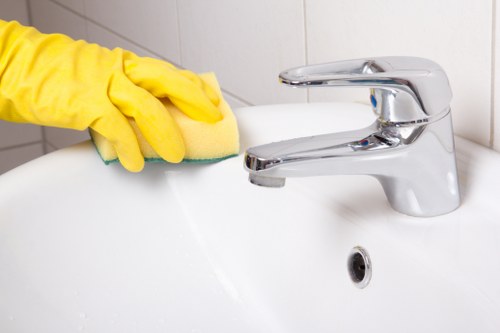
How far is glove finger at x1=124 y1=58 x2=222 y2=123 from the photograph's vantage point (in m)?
0.70

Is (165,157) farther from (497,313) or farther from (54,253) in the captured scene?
(497,313)

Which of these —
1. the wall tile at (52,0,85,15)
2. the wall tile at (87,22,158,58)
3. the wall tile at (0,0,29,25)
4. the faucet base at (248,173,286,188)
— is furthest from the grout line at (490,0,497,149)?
the wall tile at (0,0,29,25)

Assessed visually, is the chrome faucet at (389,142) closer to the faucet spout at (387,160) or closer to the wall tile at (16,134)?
the faucet spout at (387,160)

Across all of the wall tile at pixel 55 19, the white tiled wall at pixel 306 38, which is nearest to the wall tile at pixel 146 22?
the white tiled wall at pixel 306 38

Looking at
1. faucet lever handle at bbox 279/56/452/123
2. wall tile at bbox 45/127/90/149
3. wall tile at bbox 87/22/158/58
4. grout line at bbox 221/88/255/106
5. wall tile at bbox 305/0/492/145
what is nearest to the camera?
faucet lever handle at bbox 279/56/452/123

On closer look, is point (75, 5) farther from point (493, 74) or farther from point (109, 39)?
point (493, 74)

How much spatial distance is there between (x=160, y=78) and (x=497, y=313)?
1.16 feet

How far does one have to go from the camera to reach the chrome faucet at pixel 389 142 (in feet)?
1.74

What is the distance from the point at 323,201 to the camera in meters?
0.64

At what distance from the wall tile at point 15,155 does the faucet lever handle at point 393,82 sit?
1466 mm

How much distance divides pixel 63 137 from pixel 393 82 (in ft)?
4.30

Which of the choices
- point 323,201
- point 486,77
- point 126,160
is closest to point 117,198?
point 126,160

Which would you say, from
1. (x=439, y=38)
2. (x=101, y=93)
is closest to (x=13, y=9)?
(x=101, y=93)

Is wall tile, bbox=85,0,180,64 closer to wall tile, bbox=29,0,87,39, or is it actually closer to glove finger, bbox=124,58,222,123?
wall tile, bbox=29,0,87,39
